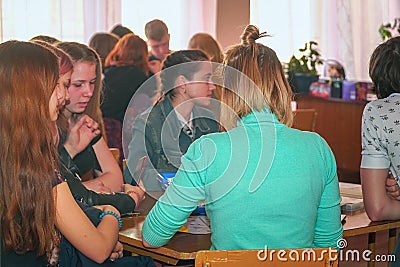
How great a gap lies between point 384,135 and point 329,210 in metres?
0.37

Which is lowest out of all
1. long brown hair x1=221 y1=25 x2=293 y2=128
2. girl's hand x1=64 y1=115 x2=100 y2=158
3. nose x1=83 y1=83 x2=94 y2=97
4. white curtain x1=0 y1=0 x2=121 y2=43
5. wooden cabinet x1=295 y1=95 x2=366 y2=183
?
wooden cabinet x1=295 y1=95 x2=366 y2=183

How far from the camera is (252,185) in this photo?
2.00m

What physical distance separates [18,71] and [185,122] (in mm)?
1347

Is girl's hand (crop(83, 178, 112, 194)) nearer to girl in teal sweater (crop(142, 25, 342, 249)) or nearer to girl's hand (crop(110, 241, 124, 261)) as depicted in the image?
girl's hand (crop(110, 241, 124, 261))

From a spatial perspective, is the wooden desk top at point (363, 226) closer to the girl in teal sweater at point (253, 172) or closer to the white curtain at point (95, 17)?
the girl in teal sweater at point (253, 172)

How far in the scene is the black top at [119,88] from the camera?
15.8 ft

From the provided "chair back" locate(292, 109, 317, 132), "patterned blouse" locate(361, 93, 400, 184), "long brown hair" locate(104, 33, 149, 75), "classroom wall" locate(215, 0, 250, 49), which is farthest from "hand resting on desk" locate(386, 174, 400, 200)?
"classroom wall" locate(215, 0, 250, 49)

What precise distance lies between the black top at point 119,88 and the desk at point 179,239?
239 centimetres

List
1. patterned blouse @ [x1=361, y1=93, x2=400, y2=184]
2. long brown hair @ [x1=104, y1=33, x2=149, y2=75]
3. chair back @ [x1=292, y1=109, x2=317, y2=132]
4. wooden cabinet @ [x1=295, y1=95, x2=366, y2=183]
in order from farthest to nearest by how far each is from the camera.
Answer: wooden cabinet @ [x1=295, y1=95, x2=366, y2=183] → long brown hair @ [x1=104, y1=33, x2=149, y2=75] → chair back @ [x1=292, y1=109, x2=317, y2=132] → patterned blouse @ [x1=361, y1=93, x2=400, y2=184]

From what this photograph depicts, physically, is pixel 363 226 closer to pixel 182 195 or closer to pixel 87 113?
pixel 182 195

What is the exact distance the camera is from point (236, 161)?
6.57ft

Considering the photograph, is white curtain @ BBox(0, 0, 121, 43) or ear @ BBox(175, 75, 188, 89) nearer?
ear @ BBox(175, 75, 188, 89)

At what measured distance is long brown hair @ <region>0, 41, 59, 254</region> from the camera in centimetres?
194

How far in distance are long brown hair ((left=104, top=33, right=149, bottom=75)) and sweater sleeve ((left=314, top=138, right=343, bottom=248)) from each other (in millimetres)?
2961
